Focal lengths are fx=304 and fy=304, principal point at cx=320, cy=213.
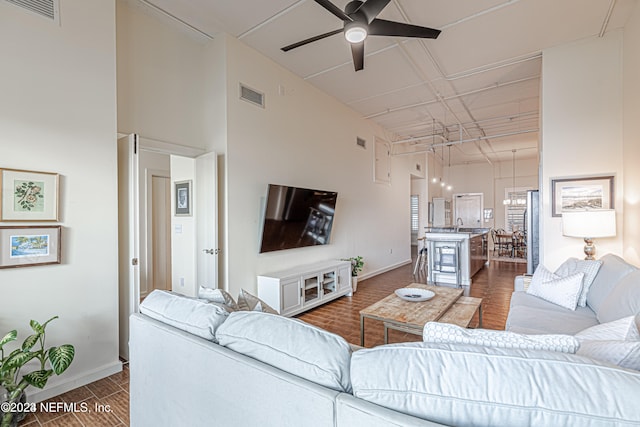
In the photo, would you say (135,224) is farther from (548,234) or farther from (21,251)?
(548,234)

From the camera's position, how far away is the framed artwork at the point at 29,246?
2113 millimetres

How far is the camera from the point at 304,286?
13.5 feet

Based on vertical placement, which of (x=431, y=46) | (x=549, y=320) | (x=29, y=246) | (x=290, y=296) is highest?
(x=431, y=46)

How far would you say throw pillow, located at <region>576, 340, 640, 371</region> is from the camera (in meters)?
0.96

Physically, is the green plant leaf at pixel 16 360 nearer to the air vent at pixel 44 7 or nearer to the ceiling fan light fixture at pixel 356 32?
the air vent at pixel 44 7

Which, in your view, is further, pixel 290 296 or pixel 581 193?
pixel 290 296

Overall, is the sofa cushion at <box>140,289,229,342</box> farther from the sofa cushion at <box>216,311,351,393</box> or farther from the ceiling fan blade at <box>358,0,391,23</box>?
the ceiling fan blade at <box>358,0,391,23</box>

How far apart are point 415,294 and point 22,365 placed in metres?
3.13

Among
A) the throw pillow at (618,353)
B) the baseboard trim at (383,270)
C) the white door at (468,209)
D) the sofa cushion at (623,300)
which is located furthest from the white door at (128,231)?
the white door at (468,209)

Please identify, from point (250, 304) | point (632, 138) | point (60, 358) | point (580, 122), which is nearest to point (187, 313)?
point (250, 304)

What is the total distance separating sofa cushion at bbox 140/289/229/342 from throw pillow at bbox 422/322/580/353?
3.07ft

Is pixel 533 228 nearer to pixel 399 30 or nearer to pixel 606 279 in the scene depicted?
pixel 606 279

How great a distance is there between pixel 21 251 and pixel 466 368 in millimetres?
2872

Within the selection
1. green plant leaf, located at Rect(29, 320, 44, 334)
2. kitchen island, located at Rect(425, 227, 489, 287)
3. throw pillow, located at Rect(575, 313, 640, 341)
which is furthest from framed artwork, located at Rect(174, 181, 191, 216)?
kitchen island, located at Rect(425, 227, 489, 287)
